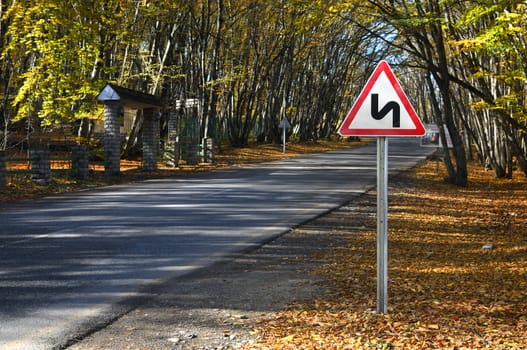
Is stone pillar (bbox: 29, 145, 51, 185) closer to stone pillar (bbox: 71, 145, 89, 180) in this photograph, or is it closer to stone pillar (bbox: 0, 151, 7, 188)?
stone pillar (bbox: 0, 151, 7, 188)

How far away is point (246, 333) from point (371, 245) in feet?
16.4

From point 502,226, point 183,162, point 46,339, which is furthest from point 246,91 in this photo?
point 46,339

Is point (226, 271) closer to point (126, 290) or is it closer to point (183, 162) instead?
point (126, 290)

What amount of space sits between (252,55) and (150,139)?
19851mm

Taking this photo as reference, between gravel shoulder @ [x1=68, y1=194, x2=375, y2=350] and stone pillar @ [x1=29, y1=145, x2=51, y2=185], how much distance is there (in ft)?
37.7

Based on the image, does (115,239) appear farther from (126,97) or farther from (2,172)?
(126,97)

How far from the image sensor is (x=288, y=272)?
775 cm

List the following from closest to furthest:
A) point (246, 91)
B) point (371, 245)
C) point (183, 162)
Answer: point (371, 245) → point (183, 162) → point (246, 91)

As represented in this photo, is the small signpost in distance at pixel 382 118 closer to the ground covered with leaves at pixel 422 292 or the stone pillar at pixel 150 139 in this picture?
the ground covered with leaves at pixel 422 292

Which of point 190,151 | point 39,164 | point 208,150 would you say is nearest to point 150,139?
point 190,151

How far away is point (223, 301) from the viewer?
20.9 ft

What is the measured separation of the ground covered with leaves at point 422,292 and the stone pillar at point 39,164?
10372 millimetres

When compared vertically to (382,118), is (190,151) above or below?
below

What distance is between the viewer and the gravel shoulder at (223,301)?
5.16 meters
